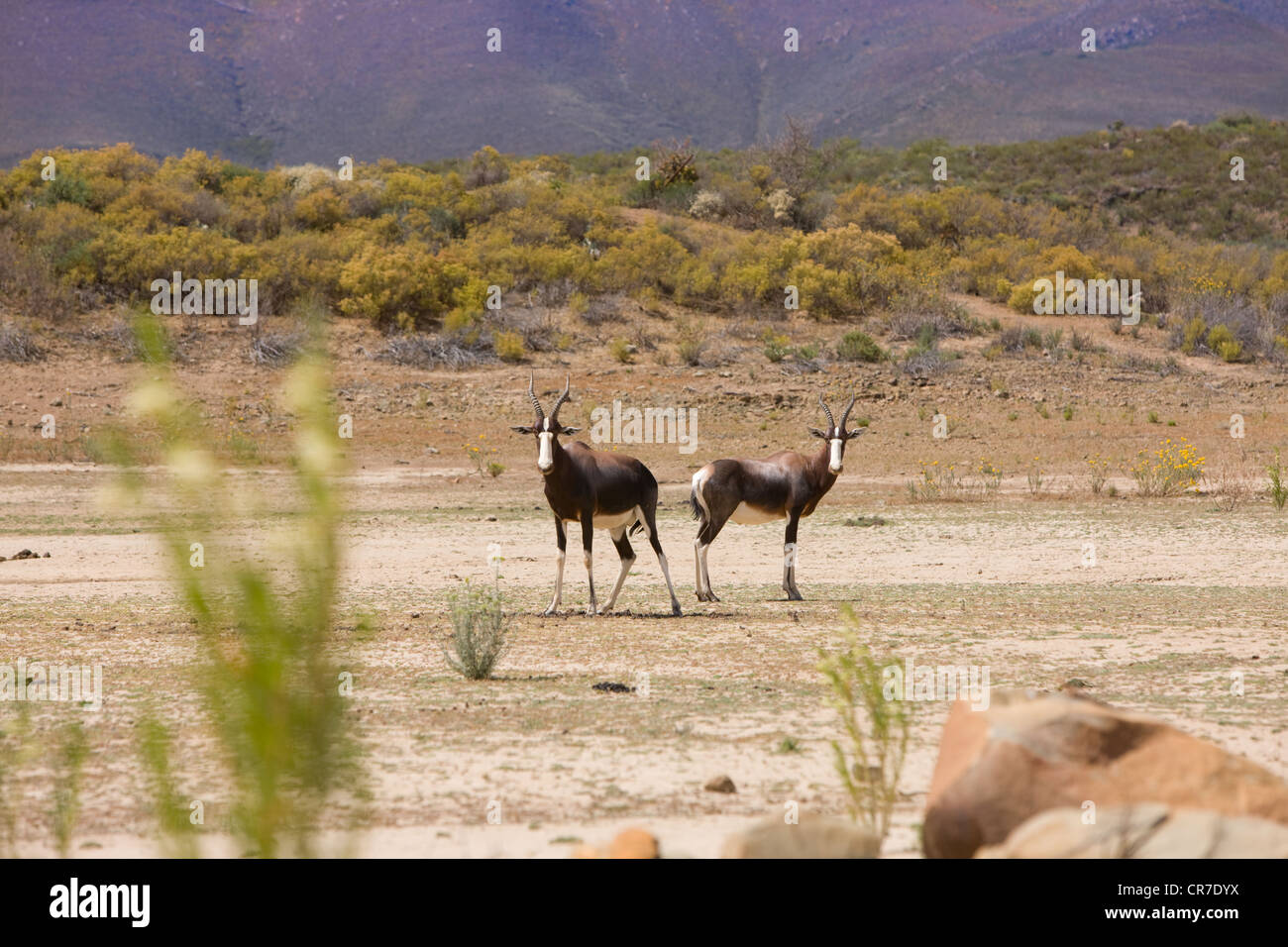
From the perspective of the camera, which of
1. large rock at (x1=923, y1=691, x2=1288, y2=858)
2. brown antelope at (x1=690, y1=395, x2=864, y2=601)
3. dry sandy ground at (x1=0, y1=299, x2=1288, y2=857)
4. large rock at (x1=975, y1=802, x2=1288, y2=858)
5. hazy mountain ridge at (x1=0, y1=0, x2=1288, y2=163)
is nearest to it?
large rock at (x1=975, y1=802, x2=1288, y2=858)

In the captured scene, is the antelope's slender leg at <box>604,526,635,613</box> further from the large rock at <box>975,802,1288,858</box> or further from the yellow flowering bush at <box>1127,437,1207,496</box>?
the yellow flowering bush at <box>1127,437,1207,496</box>

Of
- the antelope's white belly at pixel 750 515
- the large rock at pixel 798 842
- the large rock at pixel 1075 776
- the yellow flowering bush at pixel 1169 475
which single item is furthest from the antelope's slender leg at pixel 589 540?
the yellow flowering bush at pixel 1169 475

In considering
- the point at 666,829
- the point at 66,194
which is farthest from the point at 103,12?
the point at 666,829

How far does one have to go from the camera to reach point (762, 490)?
13570 mm

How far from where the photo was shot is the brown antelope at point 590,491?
41.2 feet

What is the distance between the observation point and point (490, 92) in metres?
114

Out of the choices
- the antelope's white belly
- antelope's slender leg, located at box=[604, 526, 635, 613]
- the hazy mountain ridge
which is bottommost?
antelope's slender leg, located at box=[604, 526, 635, 613]

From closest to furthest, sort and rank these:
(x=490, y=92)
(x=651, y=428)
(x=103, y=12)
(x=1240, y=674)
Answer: (x=1240, y=674), (x=651, y=428), (x=490, y=92), (x=103, y=12)

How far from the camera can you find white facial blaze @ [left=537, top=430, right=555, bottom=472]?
12047 millimetres

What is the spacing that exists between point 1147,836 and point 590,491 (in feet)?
28.1

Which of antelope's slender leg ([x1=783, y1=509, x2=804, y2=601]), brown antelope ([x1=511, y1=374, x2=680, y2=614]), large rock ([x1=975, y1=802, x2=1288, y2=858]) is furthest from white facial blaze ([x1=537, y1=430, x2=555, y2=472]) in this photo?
large rock ([x1=975, y1=802, x2=1288, y2=858])

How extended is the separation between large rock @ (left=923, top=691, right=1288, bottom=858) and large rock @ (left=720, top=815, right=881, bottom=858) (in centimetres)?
39
